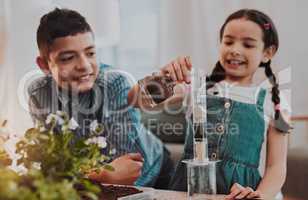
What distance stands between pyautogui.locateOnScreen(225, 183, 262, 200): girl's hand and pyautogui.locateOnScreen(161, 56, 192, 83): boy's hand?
0.41 m

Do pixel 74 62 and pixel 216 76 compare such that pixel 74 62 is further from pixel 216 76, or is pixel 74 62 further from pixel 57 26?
pixel 216 76

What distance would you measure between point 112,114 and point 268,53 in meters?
0.64

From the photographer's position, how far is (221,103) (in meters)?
1.67

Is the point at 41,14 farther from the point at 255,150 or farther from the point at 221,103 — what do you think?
the point at 255,150

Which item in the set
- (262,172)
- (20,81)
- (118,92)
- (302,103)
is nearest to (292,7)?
(302,103)

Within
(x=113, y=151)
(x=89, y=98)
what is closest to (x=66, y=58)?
(x=89, y=98)

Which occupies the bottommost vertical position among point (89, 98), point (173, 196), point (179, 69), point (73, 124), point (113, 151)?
point (173, 196)

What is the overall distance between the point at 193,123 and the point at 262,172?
0.29 m

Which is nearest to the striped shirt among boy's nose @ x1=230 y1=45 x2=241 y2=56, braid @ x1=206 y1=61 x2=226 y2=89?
braid @ x1=206 y1=61 x2=226 y2=89

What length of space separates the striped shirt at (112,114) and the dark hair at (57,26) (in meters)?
0.15

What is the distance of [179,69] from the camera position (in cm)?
175

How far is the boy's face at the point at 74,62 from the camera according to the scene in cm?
190

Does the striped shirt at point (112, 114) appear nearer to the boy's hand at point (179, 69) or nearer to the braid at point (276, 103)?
the boy's hand at point (179, 69)

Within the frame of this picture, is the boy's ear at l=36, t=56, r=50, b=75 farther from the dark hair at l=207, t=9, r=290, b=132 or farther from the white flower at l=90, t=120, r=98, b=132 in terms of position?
the dark hair at l=207, t=9, r=290, b=132
